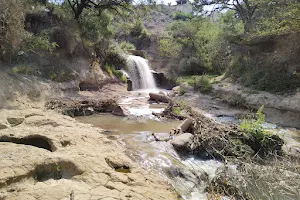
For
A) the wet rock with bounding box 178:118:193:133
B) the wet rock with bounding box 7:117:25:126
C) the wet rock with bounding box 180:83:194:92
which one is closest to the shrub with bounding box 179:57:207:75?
the wet rock with bounding box 180:83:194:92

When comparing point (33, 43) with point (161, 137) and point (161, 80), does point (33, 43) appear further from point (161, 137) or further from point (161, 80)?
point (161, 80)

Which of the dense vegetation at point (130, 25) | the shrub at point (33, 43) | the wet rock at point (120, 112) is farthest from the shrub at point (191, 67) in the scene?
the shrub at point (33, 43)

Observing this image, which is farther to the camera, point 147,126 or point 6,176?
point 147,126

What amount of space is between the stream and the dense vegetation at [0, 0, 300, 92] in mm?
4319

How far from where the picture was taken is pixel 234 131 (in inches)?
229

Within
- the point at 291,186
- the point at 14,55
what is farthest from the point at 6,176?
the point at 14,55

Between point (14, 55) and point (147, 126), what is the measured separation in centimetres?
624

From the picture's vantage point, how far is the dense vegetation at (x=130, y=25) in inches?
373

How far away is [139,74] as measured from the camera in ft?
62.5

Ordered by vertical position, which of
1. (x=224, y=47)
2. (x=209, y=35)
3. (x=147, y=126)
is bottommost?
(x=147, y=126)

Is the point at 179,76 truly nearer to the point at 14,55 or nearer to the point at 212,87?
the point at 212,87

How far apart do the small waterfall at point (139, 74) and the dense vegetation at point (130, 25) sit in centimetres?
137

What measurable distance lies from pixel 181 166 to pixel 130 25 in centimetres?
1290

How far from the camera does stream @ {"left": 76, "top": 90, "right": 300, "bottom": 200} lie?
3.86m
